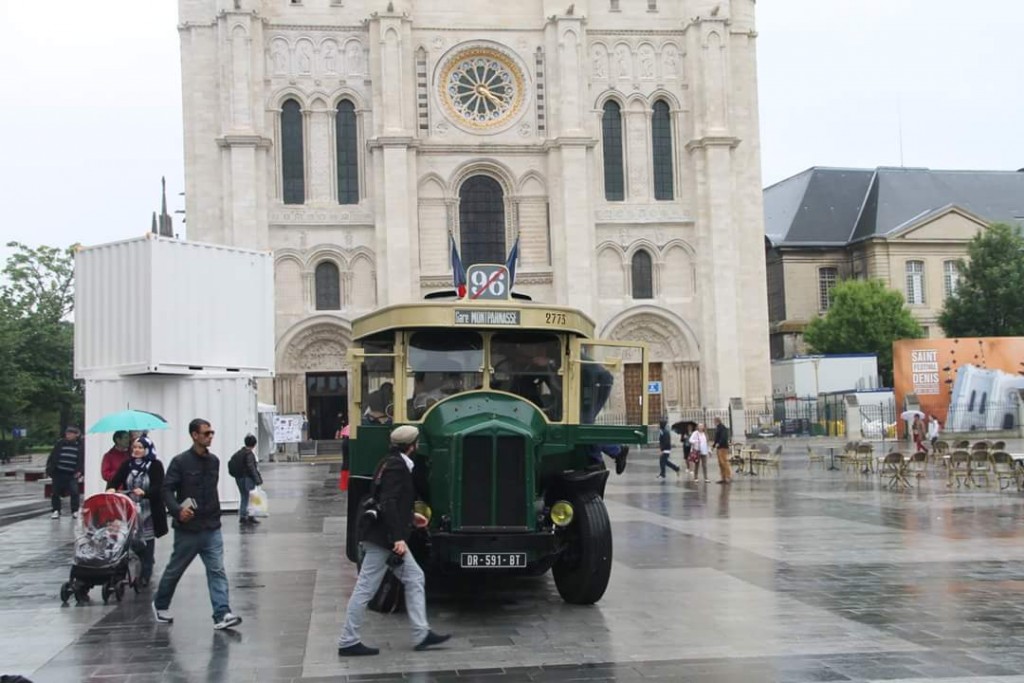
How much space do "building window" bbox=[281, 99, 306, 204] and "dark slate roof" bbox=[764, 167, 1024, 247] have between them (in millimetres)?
29327

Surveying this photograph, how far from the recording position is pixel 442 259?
5303 centimetres

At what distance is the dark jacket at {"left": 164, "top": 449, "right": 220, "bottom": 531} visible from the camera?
10656 millimetres

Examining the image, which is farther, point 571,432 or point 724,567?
point 724,567

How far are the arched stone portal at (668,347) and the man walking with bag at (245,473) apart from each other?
34078mm

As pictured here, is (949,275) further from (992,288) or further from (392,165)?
(392,165)

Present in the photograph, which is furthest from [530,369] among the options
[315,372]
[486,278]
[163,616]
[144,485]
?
[315,372]

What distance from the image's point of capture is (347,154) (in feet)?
172

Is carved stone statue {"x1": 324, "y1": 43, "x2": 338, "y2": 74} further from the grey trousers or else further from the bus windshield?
the grey trousers

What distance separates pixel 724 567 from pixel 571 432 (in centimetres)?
345

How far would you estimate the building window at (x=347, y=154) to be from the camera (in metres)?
52.3

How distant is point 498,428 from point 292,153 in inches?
1697

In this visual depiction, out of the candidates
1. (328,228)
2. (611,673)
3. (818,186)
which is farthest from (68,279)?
(611,673)

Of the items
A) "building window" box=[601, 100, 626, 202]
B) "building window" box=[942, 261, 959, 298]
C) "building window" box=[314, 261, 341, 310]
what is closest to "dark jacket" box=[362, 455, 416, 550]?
"building window" box=[314, 261, 341, 310]

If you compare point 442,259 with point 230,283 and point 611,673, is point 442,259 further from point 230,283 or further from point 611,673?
point 611,673
